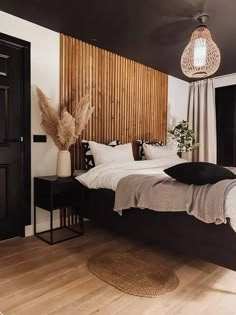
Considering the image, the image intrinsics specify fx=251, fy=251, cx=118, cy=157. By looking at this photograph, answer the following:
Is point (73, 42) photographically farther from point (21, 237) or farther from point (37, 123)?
point (21, 237)

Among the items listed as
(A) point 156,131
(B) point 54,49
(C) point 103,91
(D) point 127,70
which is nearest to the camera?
(B) point 54,49

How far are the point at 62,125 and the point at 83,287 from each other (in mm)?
1577

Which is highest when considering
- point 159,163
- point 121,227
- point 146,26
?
point 146,26

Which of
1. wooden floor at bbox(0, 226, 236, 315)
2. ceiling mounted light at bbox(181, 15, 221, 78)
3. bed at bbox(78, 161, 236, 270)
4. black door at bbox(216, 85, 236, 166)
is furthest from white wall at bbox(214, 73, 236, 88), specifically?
wooden floor at bbox(0, 226, 236, 315)

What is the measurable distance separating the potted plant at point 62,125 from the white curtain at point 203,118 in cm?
282

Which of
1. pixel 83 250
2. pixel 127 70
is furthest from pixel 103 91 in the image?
pixel 83 250

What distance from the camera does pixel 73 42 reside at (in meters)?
3.17

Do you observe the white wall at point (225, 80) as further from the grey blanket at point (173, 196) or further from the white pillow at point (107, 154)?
the grey blanket at point (173, 196)

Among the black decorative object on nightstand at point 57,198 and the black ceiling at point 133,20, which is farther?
the black decorative object on nightstand at point 57,198

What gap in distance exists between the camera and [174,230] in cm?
210

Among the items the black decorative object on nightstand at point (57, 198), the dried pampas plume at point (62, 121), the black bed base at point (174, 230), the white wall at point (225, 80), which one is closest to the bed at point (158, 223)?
the black bed base at point (174, 230)

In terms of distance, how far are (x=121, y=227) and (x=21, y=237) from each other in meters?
1.14

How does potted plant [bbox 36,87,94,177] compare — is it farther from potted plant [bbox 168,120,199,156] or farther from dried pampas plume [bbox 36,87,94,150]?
potted plant [bbox 168,120,199,156]

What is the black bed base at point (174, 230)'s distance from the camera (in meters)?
1.83
